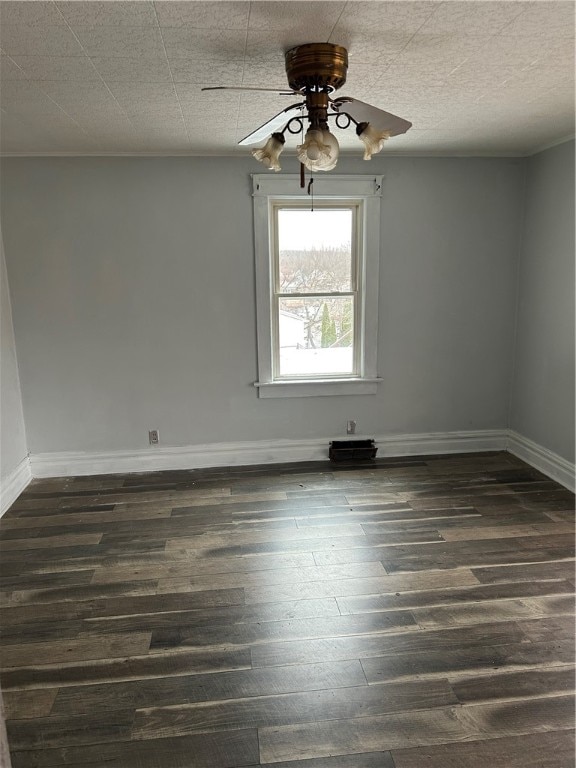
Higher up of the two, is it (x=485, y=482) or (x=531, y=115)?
(x=531, y=115)

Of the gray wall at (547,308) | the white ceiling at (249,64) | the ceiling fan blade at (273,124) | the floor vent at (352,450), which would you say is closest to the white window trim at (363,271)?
the floor vent at (352,450)

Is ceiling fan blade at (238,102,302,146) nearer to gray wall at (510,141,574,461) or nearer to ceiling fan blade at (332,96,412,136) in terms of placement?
ceiling fan blade at (332,96,412,136)

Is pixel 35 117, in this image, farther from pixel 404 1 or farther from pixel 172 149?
pixel 404 1

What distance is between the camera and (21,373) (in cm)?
390

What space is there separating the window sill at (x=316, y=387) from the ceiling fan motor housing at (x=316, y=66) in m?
2.43

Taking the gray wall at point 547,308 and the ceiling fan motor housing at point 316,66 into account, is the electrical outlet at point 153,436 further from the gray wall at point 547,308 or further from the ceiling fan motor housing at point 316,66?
the gray wall at point 547,308

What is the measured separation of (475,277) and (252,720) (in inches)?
141

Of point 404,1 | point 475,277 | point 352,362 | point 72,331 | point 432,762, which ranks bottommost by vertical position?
point 432,762

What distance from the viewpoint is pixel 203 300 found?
3.96 metres

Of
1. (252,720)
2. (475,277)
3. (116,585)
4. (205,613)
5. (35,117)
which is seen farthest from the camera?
(475,277)

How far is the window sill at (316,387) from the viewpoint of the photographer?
4.15 m

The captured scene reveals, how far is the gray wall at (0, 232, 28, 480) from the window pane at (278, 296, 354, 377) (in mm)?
2059

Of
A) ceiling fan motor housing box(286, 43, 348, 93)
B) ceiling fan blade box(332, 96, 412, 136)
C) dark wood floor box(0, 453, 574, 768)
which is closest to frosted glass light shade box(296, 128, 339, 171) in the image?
ceiling fan blade box(332, 96, 412, 136)

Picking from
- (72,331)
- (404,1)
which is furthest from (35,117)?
(404,1)
